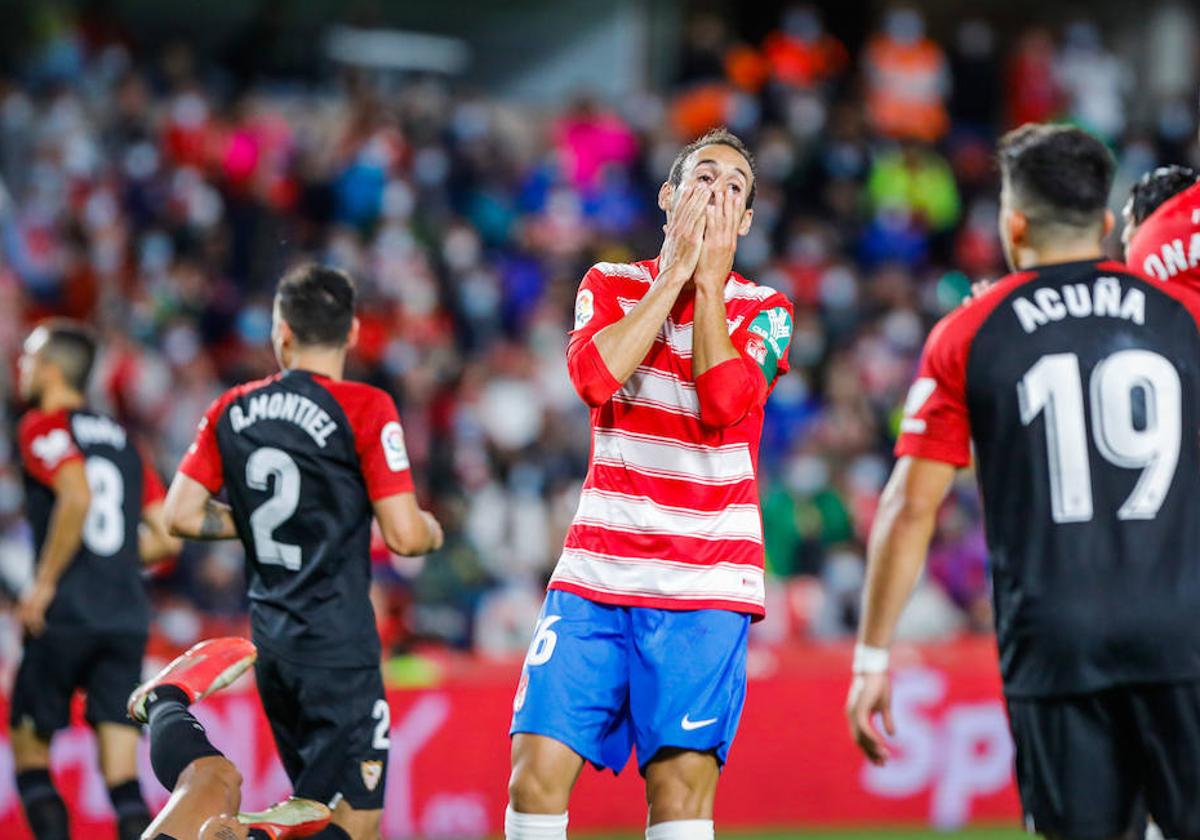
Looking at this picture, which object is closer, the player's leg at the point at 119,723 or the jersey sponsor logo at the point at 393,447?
the jersey sponsor logo at the point at 393,447

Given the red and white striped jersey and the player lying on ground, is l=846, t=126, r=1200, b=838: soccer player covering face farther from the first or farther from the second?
the player lying on ground

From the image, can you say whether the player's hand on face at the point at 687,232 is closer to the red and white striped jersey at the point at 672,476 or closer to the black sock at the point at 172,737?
the red and white striped jersey at the point at 672,476

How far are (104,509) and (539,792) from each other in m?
3.51

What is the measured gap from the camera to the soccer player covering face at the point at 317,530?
561 centimetres

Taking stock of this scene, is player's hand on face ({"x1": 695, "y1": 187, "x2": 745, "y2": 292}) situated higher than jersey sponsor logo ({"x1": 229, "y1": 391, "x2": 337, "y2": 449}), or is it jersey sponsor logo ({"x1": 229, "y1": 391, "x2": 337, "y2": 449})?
player's hand on face ({"x1": 695, "y1": 187, "x2": 745, "y2": 292})

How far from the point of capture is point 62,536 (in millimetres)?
7168

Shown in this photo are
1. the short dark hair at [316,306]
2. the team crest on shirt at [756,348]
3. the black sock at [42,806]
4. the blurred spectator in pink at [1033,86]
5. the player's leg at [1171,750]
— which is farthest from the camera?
the blurred spectator in pink at [1033,86]

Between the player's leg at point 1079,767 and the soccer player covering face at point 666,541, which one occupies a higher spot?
the soccer player covering face at point 666,541

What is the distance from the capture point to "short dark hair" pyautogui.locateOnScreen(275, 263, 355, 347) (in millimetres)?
5762

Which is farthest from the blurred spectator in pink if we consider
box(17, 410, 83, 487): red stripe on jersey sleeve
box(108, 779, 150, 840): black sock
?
box(108, 779, 150, 840): black sock

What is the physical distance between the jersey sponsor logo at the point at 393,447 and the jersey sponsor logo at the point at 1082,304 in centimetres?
232

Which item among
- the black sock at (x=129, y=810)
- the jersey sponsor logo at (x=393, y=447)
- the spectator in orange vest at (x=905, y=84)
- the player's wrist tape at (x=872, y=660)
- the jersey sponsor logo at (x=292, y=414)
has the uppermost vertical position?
the spectator in orange vest at (x=905, y=84)

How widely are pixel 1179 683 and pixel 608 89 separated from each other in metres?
15.6

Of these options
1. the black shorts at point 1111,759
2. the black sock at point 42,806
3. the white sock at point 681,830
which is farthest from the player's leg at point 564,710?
the black sock at point 42,806
